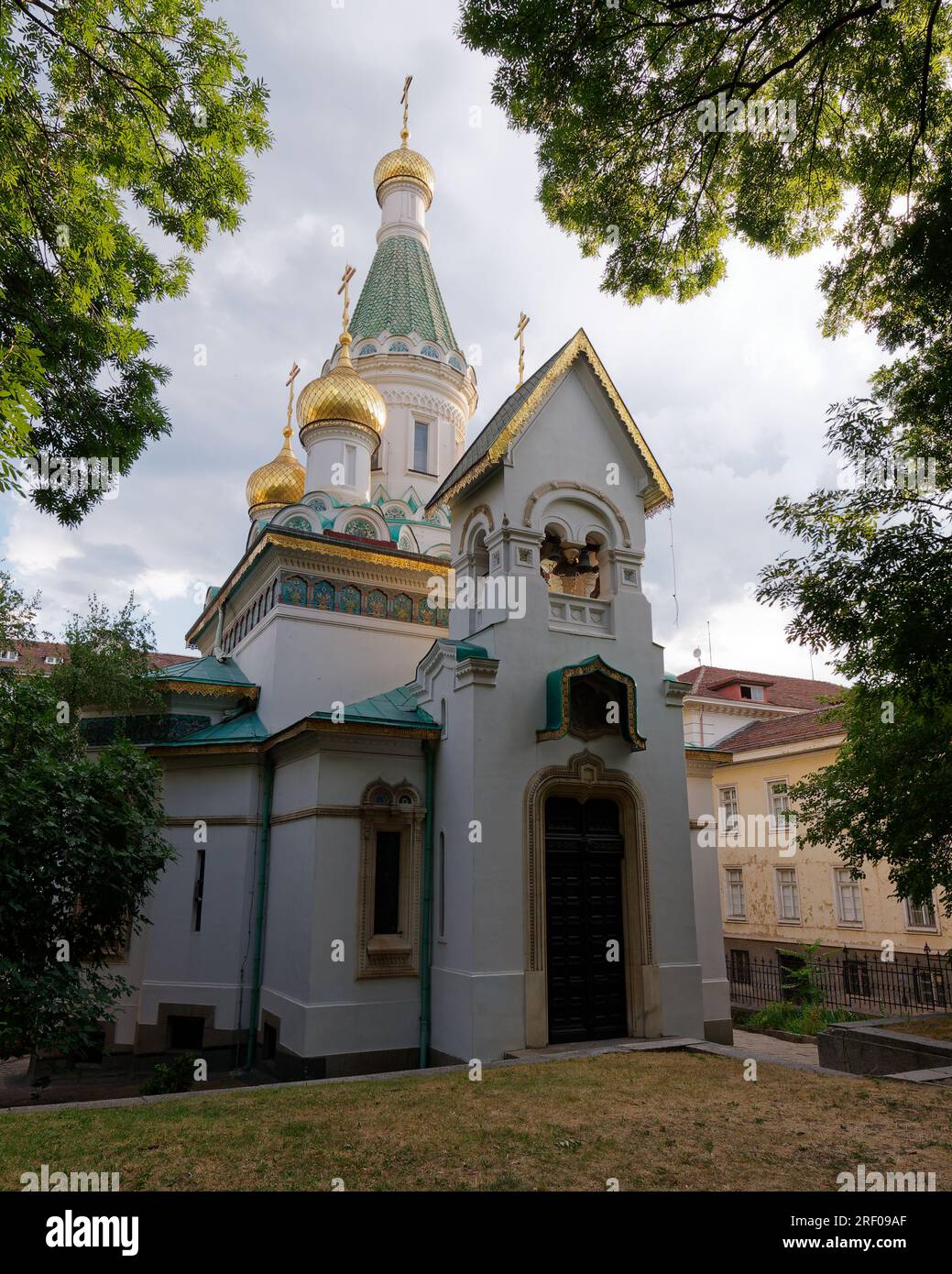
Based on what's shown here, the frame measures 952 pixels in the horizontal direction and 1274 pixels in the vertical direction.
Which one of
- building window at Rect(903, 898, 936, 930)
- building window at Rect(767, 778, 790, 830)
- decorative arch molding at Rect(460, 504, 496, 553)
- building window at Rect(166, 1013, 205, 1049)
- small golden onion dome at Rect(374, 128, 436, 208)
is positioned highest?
small golden onion dome at Rect(374, 128, 436, 208)

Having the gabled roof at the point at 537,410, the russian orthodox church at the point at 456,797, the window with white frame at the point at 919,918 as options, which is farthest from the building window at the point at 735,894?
the gabled roof at the point at 537,410

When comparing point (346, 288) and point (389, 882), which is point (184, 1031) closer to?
point (389, 882)

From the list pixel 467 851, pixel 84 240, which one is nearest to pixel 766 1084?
pixel 467 851

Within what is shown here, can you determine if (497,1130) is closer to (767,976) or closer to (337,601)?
(337,601)

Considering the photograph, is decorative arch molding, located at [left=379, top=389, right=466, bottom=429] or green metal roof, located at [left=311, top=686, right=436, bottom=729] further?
decorative arch molding, located at [left=379, top=389, right=466, bottom=429]

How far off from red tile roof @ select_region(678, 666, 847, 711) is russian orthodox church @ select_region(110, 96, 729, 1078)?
18.3 metres

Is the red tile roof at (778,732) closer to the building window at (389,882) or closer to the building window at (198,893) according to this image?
the building window at (389,882)

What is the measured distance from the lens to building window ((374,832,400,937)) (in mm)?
11094

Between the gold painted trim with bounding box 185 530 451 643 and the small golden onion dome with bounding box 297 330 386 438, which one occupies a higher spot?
the small golden onion dome with bounding box 297 330 386 438

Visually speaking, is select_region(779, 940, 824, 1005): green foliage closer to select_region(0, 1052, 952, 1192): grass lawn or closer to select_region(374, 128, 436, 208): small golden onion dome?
select_region(0, 1052, 952, 1192): grass lawn

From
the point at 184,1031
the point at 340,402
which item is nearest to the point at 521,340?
the point at 340,402

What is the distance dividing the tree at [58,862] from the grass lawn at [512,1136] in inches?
56.3

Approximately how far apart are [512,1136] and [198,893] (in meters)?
8.13

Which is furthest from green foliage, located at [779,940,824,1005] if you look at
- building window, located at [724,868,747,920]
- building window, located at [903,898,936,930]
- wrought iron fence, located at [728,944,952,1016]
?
building window, located at [724,868,747,920]
